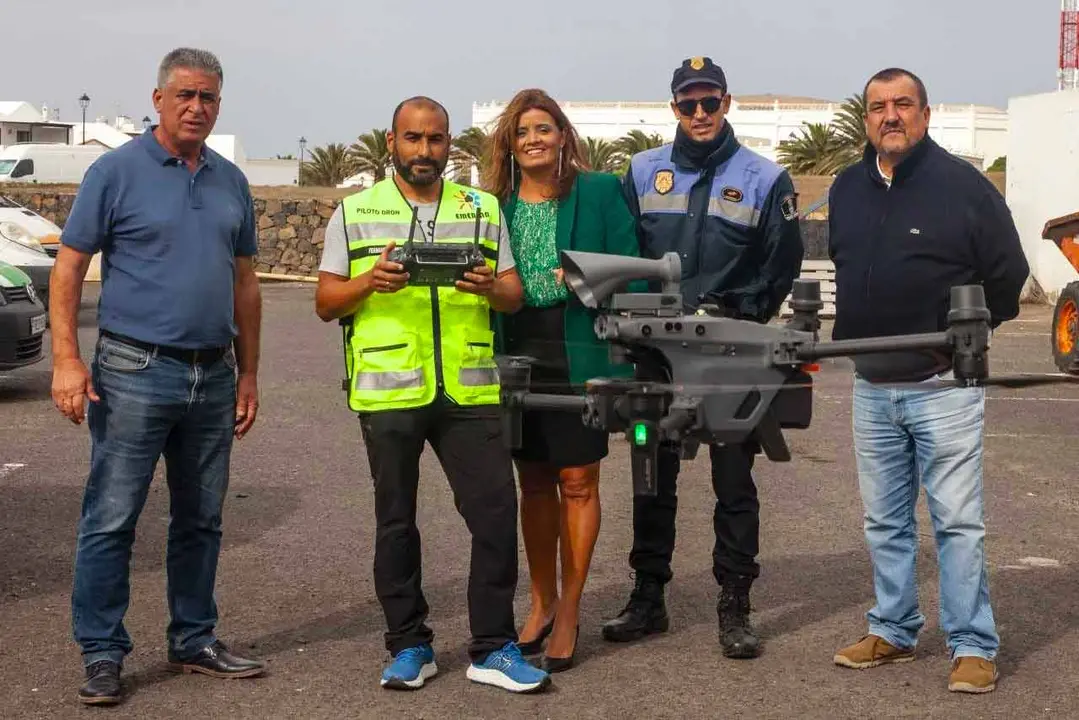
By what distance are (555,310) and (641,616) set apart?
4.43 ft

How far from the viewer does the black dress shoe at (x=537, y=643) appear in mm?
6098

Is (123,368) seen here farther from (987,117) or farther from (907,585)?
(987,117)

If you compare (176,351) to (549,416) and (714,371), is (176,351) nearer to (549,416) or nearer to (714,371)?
(549,416)

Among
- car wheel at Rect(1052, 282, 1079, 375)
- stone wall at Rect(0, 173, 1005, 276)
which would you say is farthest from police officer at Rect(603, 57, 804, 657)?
stone wall at Rect(0, 173, 1005, 276)

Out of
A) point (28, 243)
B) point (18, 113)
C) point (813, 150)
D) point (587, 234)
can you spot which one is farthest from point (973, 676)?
point (18, 113)

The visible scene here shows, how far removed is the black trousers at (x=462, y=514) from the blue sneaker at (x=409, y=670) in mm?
32

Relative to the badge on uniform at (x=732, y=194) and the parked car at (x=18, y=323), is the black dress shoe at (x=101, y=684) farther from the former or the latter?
the parked car at (x=18, y=323)

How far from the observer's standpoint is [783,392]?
15.4ft

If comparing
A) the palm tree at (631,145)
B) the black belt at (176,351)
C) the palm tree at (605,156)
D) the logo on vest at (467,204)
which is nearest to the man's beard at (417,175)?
the logo on vest at (467,204)

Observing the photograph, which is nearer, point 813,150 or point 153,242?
point 153,242

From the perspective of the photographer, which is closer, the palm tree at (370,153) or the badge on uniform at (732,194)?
the badge on uniform at (732,194)

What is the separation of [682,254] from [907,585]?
1512 mm

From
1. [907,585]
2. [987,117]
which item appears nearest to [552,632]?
[907,585]

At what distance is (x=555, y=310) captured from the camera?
5.89 m
